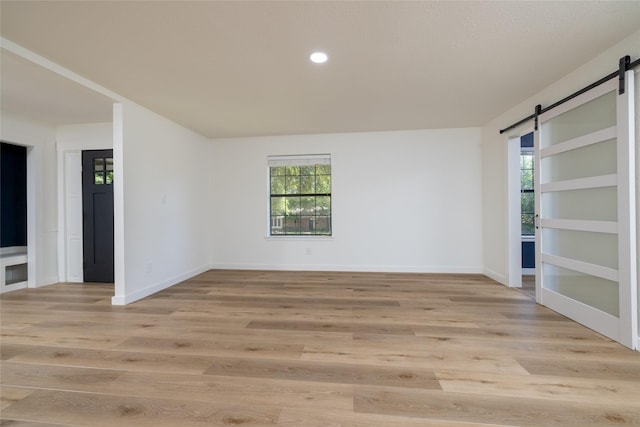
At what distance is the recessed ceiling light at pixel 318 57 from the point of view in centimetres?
238

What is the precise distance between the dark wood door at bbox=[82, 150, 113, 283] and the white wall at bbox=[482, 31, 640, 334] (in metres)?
5.95

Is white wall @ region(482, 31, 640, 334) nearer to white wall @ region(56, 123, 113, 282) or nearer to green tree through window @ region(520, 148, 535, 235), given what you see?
green tree through window @ region(520, 148, 535, 235)

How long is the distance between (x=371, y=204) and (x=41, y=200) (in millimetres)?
5245

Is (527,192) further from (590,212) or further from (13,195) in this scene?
(13,195)

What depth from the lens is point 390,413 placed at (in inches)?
58.3

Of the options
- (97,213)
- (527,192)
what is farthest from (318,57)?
(527,192)

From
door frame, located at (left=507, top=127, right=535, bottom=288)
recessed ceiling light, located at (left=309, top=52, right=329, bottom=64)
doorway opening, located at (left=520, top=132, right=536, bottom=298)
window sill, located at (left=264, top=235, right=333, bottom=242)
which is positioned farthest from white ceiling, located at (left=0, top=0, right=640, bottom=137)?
window sill, located at (left=264, top=235, right=333, bottom=242)

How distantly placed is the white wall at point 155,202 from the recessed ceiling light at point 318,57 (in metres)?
2.45

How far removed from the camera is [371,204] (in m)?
4.96

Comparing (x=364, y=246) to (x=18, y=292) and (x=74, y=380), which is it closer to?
(x=74, y=380)

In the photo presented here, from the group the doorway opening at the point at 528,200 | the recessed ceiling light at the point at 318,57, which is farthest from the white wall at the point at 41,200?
the doorway opening at the point at 528,200

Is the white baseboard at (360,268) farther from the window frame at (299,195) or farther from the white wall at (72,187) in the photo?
the white wall at (72,187)

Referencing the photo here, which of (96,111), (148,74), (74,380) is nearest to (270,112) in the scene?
(148,74)

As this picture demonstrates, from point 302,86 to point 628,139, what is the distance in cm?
286
